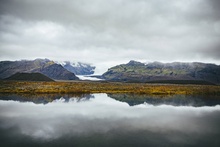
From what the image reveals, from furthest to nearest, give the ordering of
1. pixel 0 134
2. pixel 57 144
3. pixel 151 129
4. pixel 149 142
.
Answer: pixel 151 129, pixel 0 134, pixel 149 142, pixel 57 144

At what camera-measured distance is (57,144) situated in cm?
1366

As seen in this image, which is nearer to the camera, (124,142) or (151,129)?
(124,142)

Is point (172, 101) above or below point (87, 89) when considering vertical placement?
below

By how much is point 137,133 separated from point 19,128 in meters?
10.0

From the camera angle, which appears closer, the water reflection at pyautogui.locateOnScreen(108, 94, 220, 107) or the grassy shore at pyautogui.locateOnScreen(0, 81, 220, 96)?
the water reflection at pyautogui.locateOnScreen(108, 94, 220, 107)

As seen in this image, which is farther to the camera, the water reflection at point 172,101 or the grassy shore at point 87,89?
the grassy shore at point 87,89

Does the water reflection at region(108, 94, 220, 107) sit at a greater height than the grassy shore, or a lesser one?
lesser

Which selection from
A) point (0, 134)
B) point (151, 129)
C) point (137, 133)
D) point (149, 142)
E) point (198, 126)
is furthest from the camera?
point (198, 126)

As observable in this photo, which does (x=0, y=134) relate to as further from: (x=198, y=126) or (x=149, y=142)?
(x=198, y=126)

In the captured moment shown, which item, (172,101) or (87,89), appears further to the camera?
(87,89)

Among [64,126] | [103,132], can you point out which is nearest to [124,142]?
[103,132]

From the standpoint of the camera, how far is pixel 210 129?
1858 centimetres

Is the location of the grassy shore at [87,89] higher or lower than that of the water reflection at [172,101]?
higher

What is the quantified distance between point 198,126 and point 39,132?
47.6ft
